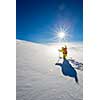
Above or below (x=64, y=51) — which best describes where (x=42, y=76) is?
below

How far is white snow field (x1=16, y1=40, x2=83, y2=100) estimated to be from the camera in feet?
5.62

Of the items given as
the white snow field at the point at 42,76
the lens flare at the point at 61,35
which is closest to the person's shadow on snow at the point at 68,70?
the white snow field at the point at 42,76

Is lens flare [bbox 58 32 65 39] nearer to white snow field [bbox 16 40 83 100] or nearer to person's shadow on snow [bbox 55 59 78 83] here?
white snow field [bbox 16 40 83 100]

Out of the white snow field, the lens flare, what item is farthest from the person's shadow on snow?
the lens flare

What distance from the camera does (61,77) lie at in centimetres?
183

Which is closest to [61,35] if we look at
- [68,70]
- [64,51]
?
[64,51]

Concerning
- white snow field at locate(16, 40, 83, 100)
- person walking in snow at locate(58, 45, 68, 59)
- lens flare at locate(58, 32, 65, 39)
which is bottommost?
white snow field at locate(16, 40, 83, 100)

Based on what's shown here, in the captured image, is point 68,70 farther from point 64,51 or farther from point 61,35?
point 61,35

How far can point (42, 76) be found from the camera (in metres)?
1.79

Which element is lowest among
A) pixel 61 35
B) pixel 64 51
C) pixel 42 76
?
pixel 42 76

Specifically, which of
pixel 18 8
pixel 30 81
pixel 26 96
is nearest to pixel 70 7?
pixel 18 8
